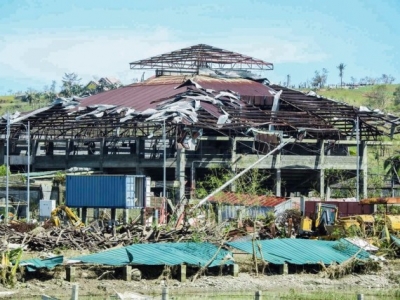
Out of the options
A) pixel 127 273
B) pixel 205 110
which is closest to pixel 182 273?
pixel 127 273

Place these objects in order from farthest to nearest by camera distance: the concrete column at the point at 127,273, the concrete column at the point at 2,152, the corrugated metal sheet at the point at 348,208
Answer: the concrete column at the point at 2,152 → the corrugated metal sheet at the point at 348,208 → the concrete column at the point at 127,273

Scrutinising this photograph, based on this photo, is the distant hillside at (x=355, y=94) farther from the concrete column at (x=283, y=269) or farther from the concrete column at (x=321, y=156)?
the concrete column at (x=283, y=269)

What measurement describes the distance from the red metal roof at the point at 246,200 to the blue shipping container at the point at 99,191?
7.18 metres

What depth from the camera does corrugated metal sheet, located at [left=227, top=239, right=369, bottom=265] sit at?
41.5 meters

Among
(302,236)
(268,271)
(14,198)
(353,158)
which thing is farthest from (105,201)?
(353,158)

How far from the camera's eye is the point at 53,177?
72.4 metres

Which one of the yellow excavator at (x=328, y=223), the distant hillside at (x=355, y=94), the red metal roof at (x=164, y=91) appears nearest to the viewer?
the yellow excavator at (x=328, y=223)

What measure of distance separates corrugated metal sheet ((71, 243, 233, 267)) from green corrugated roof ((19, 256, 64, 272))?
804 mm

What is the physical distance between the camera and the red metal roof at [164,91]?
90938 mm

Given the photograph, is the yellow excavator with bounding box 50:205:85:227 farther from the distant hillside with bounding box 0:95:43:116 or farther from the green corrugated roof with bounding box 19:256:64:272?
the distant hillside with bounding box 0:95:43:116

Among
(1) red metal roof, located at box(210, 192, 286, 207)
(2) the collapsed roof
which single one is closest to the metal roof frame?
(2) the collapsed roof

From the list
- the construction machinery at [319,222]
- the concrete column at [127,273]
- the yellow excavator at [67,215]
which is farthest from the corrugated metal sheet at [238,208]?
the concrete column at [127,273]

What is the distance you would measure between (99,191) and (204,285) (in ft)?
49.2

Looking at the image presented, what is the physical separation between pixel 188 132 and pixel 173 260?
127 ft
